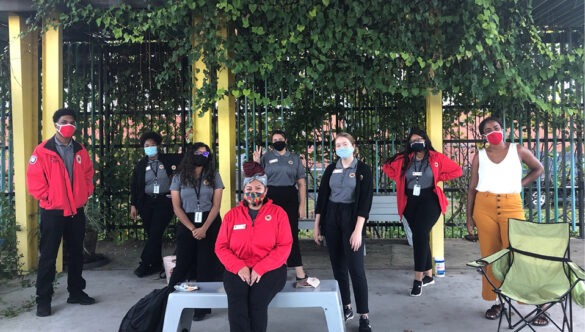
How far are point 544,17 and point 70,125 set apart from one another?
19.8 ft

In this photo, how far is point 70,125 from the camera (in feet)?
14.7

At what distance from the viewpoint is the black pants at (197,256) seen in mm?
4062

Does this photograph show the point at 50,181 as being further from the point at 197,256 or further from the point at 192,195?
the point at 197,256

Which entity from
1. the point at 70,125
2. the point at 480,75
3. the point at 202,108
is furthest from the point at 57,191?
the point at 480,75

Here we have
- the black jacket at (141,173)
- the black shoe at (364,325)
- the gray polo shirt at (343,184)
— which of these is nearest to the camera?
the black shoe at (364,325)

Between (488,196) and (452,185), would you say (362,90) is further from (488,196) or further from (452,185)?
(488,196)

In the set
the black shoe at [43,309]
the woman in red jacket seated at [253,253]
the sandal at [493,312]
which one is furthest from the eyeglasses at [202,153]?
the sandal at [493,312]

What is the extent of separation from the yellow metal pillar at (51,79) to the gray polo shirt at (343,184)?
363cm

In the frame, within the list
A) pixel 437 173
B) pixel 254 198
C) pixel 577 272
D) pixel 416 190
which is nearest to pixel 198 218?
pixel 254 198

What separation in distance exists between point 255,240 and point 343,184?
3.08 feet

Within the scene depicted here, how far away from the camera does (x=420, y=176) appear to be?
4.71m

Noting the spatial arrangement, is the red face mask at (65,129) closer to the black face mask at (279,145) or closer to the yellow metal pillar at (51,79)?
the yellow metal pillar at (51,79)

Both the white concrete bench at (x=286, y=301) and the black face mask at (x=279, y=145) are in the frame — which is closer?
the white concrete bench at (x=286, y=301)

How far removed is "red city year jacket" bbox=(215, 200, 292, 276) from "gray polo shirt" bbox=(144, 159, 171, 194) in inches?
89.1
